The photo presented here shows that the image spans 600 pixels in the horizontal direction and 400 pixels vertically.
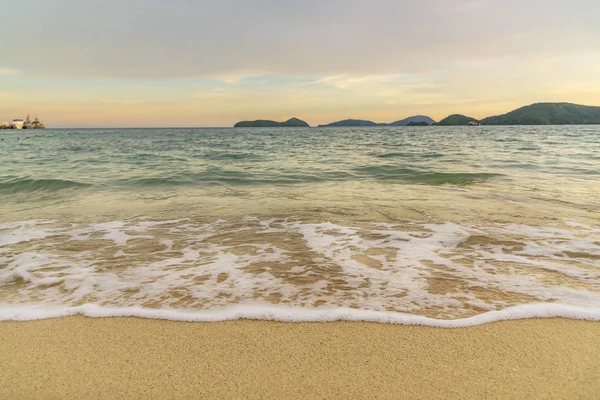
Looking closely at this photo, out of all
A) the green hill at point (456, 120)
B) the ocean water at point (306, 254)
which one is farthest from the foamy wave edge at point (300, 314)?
the green hill at point (456, 120)

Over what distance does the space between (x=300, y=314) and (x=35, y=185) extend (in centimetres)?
1095

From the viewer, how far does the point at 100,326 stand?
271 centimetres

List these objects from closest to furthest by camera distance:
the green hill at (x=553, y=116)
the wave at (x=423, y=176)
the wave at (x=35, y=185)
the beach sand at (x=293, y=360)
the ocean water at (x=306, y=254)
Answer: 1. the beach sand at (x=293, y=360)
2. the ocean water at (x=306, y=254)
3. the wave at (x=35, y=185)
4. the wave at (x=423, y=176)
5. the green hill at (x=553, y=116)

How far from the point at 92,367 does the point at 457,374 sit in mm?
2259

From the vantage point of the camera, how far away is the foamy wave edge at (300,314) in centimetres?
271

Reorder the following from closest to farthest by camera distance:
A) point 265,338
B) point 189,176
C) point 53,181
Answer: point 265,338, point 53,181, point 189,176

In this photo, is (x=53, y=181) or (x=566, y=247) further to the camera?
(x=53, y=181)

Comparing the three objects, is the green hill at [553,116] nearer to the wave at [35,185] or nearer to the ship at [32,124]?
the wave at [35,185]

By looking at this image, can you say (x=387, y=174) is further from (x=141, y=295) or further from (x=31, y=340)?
(x=31, y=340)

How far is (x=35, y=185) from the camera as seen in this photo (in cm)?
1034

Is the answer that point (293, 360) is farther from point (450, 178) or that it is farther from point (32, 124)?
point (32, 124)

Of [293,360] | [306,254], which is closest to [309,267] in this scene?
[306,254]

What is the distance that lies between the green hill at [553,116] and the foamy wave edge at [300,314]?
135938 mm

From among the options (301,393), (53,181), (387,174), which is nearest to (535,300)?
(301,393)
